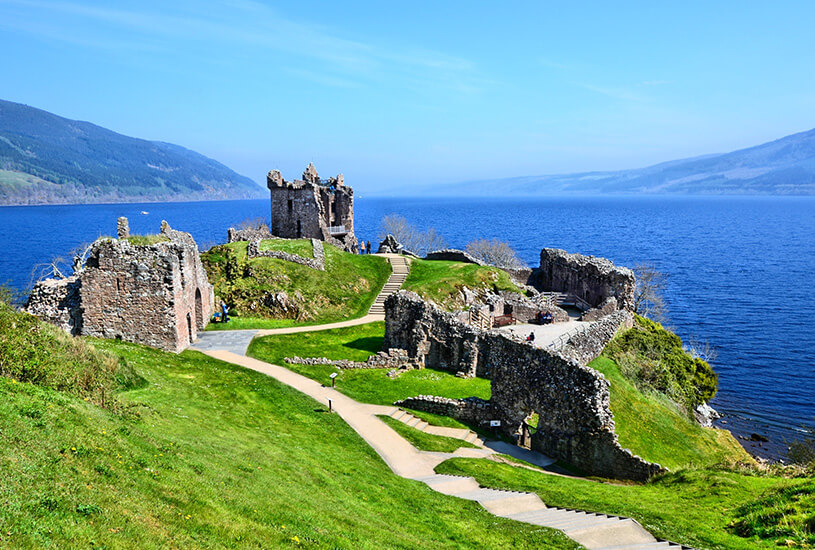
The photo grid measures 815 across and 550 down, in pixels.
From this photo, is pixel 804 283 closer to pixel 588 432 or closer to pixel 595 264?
pixel 595 264

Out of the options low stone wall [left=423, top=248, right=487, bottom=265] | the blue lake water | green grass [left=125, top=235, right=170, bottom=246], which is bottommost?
the blue lake water

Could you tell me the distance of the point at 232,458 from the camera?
17.9m

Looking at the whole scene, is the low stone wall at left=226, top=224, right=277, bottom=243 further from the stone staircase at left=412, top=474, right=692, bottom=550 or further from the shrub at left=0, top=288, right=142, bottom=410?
the stone staircase at left=412, top=474, right=692, bottom=550

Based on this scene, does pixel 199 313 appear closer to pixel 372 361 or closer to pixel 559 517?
pixel 372 361

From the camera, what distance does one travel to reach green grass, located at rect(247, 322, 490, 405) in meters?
34.2

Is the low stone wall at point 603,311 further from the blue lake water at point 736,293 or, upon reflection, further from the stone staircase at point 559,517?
the stone staircase at point 559,517

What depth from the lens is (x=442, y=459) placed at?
84.5ft

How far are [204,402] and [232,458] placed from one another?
28.5 feet

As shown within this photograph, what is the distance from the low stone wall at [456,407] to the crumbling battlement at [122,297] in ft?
53.1

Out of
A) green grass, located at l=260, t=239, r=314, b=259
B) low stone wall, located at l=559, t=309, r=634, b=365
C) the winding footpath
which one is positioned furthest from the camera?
green grass, located at l=260, t=239, r=314, b=259

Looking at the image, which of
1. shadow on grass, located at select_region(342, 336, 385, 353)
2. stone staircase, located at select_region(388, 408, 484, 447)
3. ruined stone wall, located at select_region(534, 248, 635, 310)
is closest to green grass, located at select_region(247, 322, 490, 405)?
shadow on grass, located at select_region(342, 336, 385, 353)

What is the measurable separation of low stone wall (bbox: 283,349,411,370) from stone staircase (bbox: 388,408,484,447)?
328 inches

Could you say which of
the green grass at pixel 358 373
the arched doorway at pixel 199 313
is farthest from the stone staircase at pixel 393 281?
the arched doorway at pixel 199 313

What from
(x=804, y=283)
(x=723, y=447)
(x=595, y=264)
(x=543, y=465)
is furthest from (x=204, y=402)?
(x=804, y=283)
